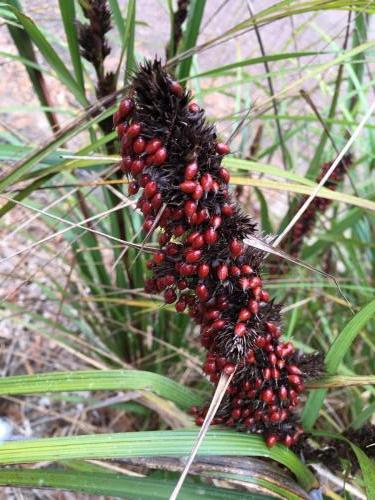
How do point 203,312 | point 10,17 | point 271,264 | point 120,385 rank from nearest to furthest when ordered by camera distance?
1. point 203,312
2. point 120,385
3. point 10,17
4. point 271,264

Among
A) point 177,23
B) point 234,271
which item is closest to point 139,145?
point 234,271

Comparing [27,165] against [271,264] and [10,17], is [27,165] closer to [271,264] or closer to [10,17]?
[10,17]

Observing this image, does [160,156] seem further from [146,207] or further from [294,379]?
[294,379]

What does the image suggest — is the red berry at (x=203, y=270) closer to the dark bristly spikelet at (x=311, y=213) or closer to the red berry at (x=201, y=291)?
the red berry at (x=201, y=291)

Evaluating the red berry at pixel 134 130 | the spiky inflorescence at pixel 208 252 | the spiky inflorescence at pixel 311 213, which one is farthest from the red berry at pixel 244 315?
the spiky inflorescence at pixel 311 213

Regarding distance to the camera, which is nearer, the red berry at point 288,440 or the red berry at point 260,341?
the red berry at point 260,341

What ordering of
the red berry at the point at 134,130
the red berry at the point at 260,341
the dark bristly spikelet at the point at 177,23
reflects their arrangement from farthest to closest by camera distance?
1. the dark bristly spikelet at the point at 177,23
2. the red berry at the point at 260,341
3. the red berry at the point at 134,130

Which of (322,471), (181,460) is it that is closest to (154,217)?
(181,460)

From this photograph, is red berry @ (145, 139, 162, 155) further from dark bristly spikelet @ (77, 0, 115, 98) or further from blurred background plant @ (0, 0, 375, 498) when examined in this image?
dark bristly spikelet @ (77, 0, 115, 98)

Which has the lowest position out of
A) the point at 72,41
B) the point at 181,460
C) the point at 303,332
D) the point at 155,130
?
the point at 303,332
